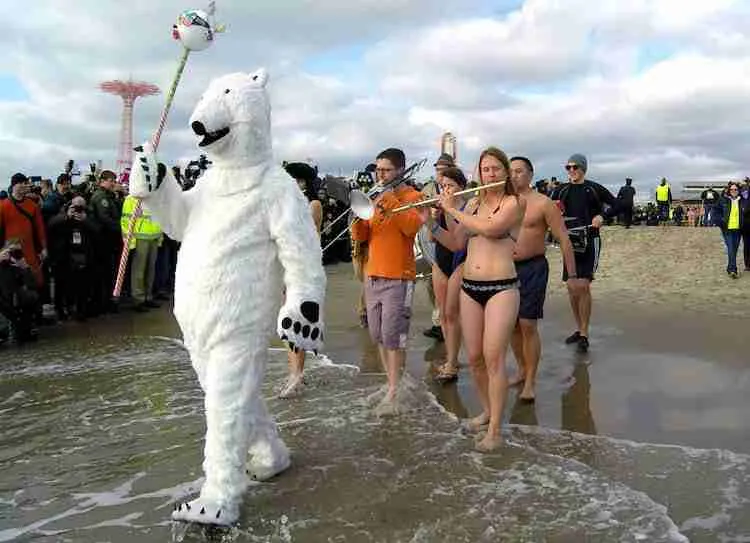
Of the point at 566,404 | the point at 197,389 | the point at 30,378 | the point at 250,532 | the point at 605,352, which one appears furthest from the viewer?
the point at 605,352

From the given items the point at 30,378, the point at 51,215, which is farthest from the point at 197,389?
the point at 51,215

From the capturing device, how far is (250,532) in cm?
336

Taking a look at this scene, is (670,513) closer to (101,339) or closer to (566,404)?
(566,404)

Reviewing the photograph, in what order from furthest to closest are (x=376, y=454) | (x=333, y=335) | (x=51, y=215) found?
1. (x=51, y=215)
2. (x=333, y=335)
3. (x=376, y=454)

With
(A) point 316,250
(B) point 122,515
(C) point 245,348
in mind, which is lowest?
(B) point 122,515

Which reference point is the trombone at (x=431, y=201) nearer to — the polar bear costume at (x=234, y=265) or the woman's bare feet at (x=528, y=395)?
the polar bear costume at (x=234, y=265)

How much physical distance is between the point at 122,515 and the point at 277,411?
1.79m

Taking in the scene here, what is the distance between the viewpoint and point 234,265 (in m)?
3.47

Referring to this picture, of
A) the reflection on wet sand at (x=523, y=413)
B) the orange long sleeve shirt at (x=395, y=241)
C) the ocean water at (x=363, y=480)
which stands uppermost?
the orange long sleeve shirt at (x=395, y=241)

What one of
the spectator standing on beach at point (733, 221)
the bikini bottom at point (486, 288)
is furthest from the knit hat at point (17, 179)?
the spectator standing on beach at point (733, 221)

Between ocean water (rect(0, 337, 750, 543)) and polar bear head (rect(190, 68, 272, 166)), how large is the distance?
179 cm

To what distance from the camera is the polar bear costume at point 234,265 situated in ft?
11.1

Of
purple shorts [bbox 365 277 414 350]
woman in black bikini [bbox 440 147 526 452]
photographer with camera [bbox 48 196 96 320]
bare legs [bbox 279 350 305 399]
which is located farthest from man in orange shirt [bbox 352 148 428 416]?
photographer with camera [bbox 48 196 96 320]

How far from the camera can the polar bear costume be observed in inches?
133
